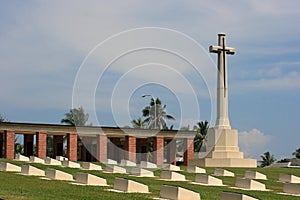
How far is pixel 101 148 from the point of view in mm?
53031

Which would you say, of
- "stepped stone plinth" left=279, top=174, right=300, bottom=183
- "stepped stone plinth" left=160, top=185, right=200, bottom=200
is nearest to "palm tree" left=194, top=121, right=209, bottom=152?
"stepped stone plinth" left=279, top=174, right=300, bottom=183

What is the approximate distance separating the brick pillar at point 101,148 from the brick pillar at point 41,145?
4.87 meters

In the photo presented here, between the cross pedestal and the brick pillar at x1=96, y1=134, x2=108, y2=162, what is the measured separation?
26.3ft

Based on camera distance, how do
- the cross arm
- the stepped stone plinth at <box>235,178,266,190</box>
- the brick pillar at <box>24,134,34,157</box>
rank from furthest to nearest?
the brick pillar at <box>24,134,34,157</box>
the cross arm
the stepped stone plinth at <box>235,178,266,190</box>

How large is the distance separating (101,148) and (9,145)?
8349 mm

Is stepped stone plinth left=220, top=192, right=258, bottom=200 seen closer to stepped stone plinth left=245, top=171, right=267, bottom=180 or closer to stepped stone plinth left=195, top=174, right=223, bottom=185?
stepped stone plinth left=195, top=174, right=223, bottom=185

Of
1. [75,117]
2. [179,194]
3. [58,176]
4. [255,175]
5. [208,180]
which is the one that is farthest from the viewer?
[75,117]

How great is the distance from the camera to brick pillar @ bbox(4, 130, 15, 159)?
4881cm

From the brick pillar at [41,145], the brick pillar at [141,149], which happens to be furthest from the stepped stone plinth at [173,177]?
the brick pillar at [141,149]

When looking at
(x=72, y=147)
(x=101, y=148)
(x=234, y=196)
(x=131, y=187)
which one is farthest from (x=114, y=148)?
(x=234, y=196)

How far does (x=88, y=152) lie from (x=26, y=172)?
32.6m

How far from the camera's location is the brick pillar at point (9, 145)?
1922 inches

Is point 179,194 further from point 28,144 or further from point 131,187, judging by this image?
point 28,144

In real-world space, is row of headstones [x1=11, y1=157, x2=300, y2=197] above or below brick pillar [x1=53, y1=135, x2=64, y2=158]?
below
